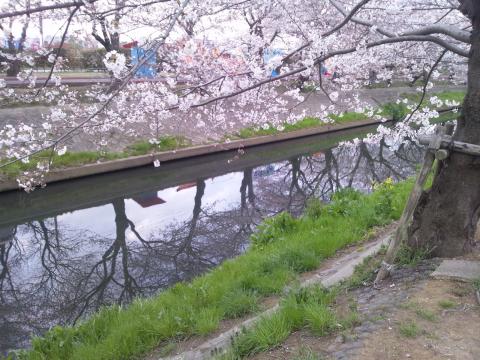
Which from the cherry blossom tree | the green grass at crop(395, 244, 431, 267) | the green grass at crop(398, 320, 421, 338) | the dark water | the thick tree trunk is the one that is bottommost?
the dark water

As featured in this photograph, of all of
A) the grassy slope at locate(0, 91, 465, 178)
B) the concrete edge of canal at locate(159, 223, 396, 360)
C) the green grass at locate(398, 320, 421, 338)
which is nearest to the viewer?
the green grass at locate(398, 320, 421, 338)

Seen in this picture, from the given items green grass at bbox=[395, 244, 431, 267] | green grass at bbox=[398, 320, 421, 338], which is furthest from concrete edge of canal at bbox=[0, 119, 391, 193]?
green grass at bbox=[398, 320, 421, 338]

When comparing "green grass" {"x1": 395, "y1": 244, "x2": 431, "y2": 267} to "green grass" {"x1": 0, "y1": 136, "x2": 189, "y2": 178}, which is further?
"green grass" {"x1": 0, "y1": 136, "x2": 189, "y2": 178}

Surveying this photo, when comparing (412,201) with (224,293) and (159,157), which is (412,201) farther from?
(159,157)

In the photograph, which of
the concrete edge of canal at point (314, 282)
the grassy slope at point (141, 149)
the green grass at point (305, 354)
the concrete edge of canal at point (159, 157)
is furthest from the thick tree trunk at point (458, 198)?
the concrete edge of canal at point (159, 157)

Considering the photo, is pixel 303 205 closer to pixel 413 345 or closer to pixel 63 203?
pixel 63 203

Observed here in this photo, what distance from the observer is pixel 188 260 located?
24.9 ft

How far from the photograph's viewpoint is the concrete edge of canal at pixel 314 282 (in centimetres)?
354

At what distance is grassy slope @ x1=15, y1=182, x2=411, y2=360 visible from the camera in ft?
13.5

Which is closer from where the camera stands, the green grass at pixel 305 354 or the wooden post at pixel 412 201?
the green grass at pixel 305 354

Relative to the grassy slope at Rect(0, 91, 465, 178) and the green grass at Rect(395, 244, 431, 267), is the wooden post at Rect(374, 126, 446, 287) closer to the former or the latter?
the green grass at Rect(395, 244, 431, 267)

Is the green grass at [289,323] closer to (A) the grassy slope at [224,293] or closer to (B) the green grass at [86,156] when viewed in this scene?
(A) the grassy slope at [224,293]

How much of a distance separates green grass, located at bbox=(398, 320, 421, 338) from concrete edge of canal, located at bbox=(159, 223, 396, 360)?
1.11 metres

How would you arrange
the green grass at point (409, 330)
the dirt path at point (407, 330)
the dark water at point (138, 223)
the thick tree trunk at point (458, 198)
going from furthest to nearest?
the dark water at point (138, 223) → the thick tree trunk at point (458, 198) → the green grass at point (409, 330) → the dirt path at point (407, 330)
